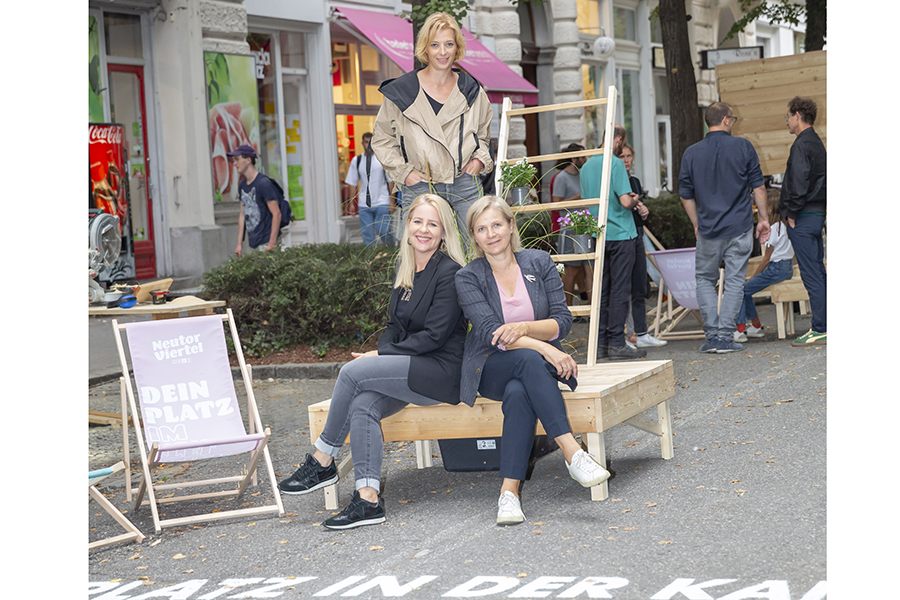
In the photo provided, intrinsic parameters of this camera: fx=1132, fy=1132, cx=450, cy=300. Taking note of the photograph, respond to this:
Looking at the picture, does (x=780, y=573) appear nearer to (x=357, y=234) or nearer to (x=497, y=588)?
(x=497, y=588)

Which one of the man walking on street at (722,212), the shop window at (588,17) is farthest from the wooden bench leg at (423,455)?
the shop window at (588,17)

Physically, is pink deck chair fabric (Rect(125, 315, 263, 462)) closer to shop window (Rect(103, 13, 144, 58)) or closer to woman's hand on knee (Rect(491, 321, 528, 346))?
woman's hand on knee (Rect(491, 321, 528, 346))

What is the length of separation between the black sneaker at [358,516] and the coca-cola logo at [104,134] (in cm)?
970

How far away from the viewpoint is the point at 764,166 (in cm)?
1541

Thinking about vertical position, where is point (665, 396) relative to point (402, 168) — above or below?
below

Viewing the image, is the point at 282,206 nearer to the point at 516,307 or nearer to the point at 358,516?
the point at 516,307

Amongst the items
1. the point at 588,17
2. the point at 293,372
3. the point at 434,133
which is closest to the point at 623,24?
the point at 588,17

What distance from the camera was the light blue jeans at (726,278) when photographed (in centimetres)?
950

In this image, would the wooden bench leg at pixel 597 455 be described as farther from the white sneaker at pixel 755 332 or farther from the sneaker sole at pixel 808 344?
the white sneaker at pixel 755 332

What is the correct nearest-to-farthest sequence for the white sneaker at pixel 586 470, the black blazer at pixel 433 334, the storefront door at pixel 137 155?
the white sneaker at pixel 586 470, the black blazer at pixel 433 334, the storefront door at pixel 137 155

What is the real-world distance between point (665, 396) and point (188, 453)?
2423 millimetres

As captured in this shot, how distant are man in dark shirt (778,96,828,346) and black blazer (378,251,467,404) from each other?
4877 millimetres

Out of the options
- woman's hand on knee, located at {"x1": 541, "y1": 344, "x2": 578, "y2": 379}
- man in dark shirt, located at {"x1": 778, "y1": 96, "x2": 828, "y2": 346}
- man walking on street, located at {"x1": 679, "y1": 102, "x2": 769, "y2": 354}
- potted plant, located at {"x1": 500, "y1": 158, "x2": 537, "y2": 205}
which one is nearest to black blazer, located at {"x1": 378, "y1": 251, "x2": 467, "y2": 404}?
woman's hand on knee, located at {"x1": 541, "y1": 344, "x2": 578, "y2": 379}

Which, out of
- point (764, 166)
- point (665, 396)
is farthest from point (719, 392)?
point (764, 166)
